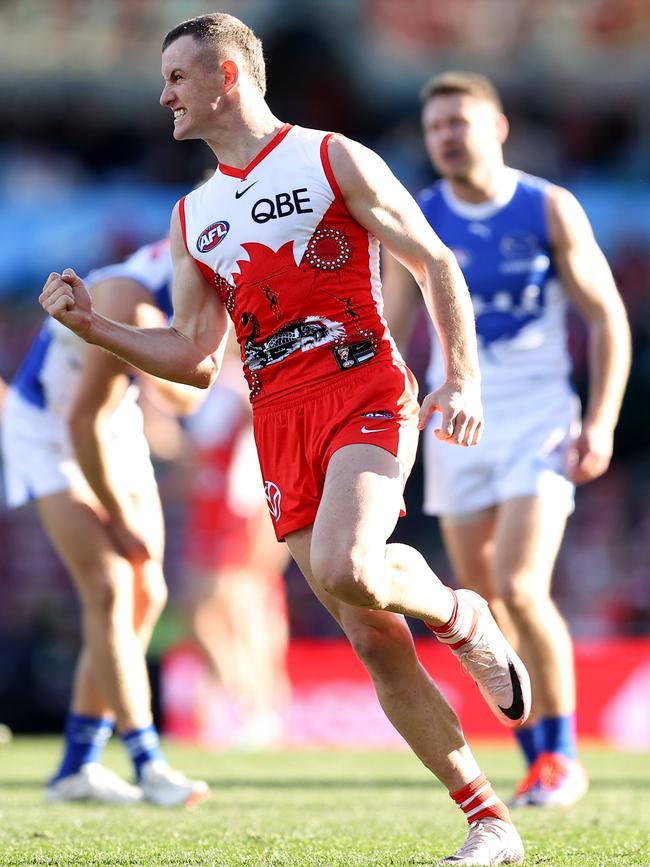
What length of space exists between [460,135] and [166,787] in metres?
3.03

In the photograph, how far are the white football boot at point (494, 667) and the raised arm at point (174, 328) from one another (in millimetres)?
1088

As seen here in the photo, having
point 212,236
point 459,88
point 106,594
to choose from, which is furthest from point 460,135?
point 106,594

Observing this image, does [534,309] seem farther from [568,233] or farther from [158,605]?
[158,605]

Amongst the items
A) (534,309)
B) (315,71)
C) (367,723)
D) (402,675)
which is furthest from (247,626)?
(315,71)

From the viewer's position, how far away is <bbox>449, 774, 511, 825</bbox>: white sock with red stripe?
3.85m

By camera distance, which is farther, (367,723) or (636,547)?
(636,547)

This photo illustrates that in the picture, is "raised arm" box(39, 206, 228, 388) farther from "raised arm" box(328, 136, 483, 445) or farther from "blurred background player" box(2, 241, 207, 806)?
"blurred background player" box(2, 241, 207, 806)

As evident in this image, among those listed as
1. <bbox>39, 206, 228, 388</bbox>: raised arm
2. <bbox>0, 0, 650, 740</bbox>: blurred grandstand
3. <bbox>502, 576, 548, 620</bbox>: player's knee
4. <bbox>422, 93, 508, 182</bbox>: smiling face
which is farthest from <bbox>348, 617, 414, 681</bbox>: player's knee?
<bbox>0, 0, 650, 740</bbox>: blurred grandstand

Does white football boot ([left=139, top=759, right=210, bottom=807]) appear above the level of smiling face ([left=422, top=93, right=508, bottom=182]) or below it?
below

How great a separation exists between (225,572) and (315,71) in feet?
27.5

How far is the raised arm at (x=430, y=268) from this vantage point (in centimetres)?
376

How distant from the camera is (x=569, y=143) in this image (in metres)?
17.5

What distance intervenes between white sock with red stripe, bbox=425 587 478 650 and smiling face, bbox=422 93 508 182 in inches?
106

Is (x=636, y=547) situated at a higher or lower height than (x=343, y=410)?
lower
